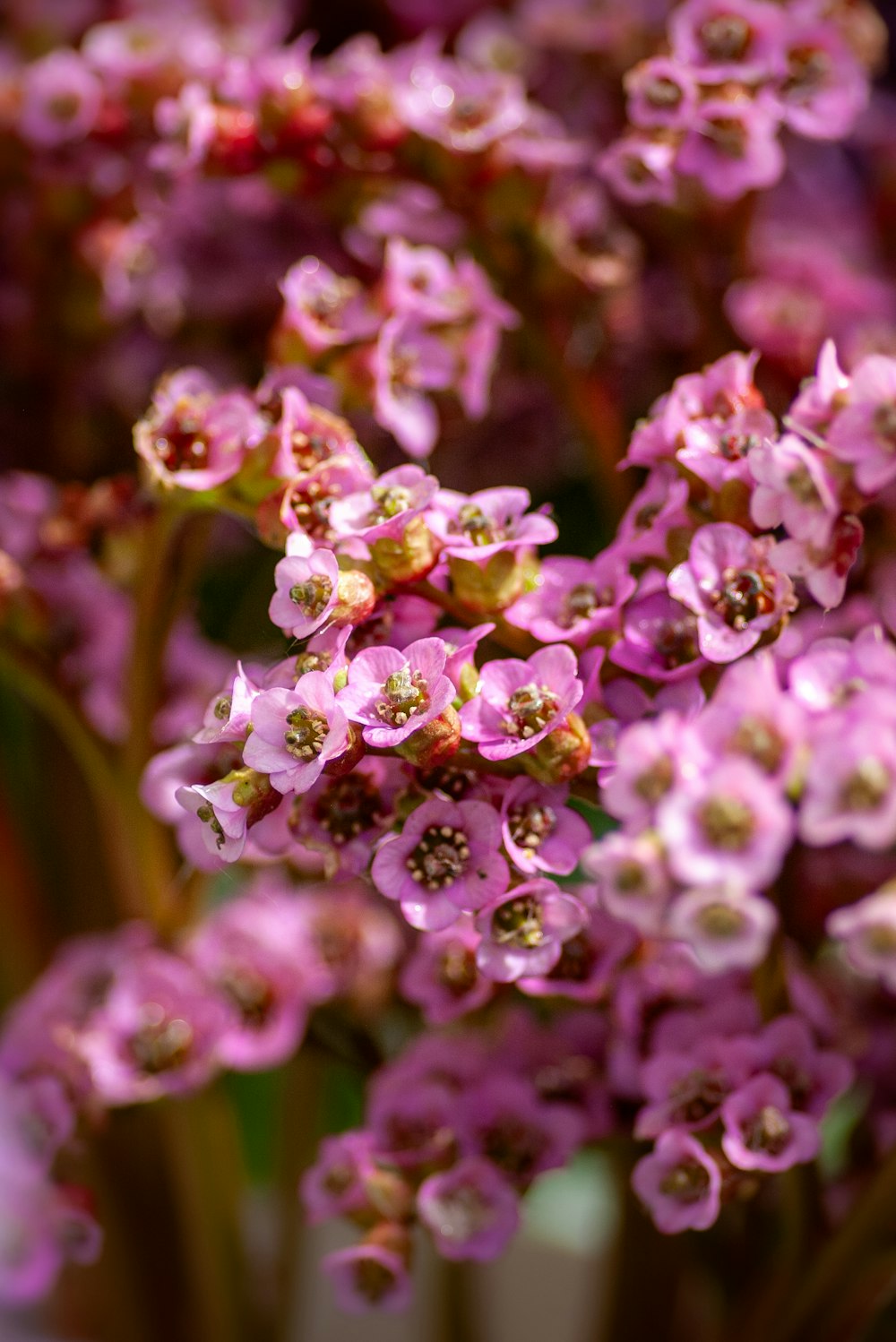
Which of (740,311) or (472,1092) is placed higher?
(740,311)

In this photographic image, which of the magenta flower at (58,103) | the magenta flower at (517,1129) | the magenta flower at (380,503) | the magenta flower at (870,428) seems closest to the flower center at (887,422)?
the magenta flower at (870,428)

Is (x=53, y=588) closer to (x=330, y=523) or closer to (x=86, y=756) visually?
(x=86, y=756)

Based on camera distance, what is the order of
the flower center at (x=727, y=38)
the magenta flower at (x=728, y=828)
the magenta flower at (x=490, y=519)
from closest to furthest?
the magenta flower at (x=728, y=828)
the magenta flower at (x=490, y=519)
the flower center at (x=727, y=38)

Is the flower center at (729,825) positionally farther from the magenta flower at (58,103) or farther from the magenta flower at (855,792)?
the magenta flower at (58,103)

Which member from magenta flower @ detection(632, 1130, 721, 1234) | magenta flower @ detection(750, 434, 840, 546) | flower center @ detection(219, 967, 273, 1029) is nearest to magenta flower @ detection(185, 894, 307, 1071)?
flower center @ detection(219, 967, 273, 1029)

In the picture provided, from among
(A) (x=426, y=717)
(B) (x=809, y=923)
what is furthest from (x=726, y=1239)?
(A) (x=426, y=717)

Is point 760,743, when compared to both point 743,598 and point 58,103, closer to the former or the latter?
point 743,598
